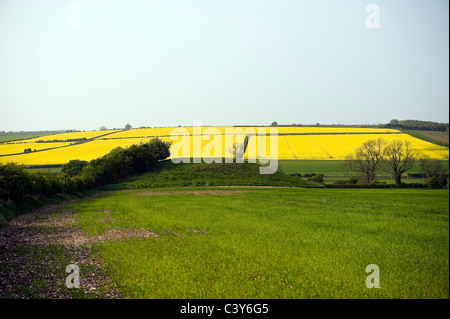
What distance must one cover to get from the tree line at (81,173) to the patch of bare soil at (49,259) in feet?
17.5

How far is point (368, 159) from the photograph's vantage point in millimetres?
63500

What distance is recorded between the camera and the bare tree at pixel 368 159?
62.8m

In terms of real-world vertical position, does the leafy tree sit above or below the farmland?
above

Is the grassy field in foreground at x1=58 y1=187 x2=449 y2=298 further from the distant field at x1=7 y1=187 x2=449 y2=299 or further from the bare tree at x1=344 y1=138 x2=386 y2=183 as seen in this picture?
the bare tree at x1=344 y1=138 x2=386 y2=183

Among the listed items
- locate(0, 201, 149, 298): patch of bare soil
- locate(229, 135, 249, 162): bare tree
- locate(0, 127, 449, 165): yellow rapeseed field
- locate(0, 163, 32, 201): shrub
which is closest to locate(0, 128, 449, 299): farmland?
locate(0, 201, 149, 298): patch of bare soil

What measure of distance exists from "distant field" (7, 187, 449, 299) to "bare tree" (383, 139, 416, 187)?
1294 inches

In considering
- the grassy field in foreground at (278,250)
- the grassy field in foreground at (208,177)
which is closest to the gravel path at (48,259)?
the grassy field in foreground at (278,250)

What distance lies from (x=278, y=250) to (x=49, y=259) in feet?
38.8

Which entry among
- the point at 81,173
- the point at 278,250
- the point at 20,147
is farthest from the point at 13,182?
the point at 278,250

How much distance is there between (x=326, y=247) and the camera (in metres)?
16.5

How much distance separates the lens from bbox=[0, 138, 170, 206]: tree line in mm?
27812

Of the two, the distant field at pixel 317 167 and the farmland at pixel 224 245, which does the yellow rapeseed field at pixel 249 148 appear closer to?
the farmland at pixel 224 245
